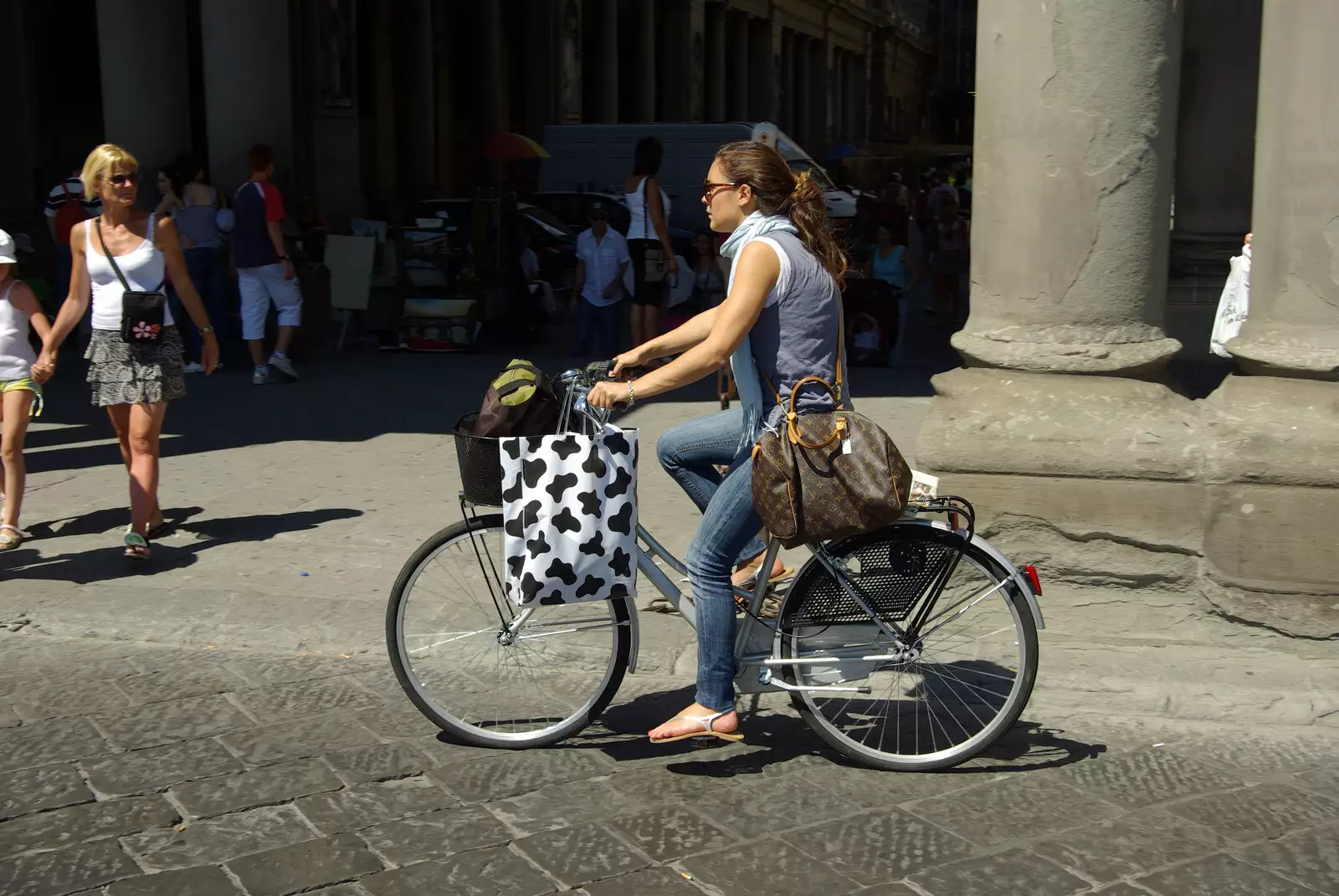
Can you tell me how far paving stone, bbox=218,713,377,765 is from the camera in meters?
4.61

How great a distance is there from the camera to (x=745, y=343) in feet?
14.4

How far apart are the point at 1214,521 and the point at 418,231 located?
11.6 m

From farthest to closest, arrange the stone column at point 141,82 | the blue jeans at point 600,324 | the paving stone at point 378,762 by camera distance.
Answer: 1. the stone column at point 141,82
2. the blue jeans at point 600,324
3. the paving stone at point 378,762

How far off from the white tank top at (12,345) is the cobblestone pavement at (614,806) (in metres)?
2.19

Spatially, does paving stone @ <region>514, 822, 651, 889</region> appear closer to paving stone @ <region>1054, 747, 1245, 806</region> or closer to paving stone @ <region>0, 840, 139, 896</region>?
paving stone @ <region>0, 840, 139, 896</region>

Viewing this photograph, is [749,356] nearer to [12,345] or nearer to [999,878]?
[999,878]

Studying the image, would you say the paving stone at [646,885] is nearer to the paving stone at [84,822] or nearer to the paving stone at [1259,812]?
the paving stone at [1259,812]

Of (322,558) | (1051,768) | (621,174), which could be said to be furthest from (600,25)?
(1051,768)

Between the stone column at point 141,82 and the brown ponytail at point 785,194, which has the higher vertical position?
the stone column at point 141,82

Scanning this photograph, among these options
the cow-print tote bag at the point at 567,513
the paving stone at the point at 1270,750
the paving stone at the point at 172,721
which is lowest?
the paving stone at the point at 1270,750

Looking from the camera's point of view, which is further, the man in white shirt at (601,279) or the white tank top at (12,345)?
the man in white shirt at (601,279)

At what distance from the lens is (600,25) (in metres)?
39.0

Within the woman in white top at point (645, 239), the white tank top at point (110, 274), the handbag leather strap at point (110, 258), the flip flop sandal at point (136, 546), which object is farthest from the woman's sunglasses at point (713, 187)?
the woman in white top at point (645, 239)

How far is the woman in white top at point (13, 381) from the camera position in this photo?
6.93 metres
